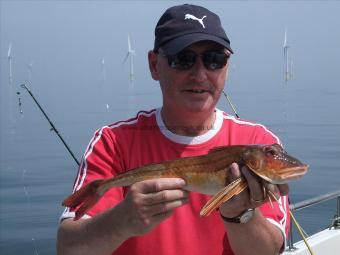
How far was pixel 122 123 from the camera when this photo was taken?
12.6 feet

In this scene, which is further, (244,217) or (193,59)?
(193,59)

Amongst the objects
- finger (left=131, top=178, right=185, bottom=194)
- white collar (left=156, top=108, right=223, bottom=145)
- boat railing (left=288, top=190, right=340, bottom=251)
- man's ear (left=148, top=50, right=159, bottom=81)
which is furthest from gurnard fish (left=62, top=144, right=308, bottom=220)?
boat railing (left=288, top=190, right=340, bottom=251)

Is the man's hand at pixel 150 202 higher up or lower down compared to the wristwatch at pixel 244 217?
higher up

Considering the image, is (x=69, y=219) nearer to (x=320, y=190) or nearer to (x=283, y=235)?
(x=283, y=235)

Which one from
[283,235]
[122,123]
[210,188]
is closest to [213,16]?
[122,123]

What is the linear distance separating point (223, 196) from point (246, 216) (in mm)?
366

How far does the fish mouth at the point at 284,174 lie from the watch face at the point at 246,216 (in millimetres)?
298

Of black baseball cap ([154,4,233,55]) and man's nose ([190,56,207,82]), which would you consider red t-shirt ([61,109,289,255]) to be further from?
black baseball cap ([154,4,233,55])

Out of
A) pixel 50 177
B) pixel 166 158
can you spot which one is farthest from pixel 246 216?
pixel 50 177

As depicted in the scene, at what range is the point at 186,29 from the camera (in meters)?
3.55

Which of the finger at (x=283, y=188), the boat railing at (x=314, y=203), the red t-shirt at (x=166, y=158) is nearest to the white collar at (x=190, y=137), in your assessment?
the red t-shirt at (x=166, y=158)

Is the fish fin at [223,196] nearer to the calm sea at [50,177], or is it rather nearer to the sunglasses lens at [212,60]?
the sunglasses lens at [212,60]

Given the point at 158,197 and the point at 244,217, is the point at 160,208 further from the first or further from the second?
the point at 244,217

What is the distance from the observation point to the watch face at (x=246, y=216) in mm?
3167
